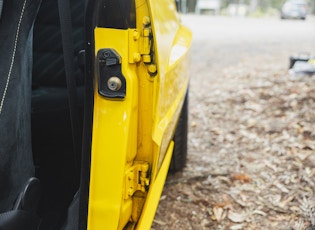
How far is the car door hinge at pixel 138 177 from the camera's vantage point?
1.37 meters

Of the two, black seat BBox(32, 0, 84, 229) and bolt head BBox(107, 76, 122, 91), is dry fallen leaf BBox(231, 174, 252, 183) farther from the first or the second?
bolt head BBox(107, 76, 122, 91)

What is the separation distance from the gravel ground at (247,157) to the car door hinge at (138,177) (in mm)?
1097

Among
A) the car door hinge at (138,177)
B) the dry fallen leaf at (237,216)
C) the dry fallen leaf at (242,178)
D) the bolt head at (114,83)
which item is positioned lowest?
the dry fallen leaf at (237,216)

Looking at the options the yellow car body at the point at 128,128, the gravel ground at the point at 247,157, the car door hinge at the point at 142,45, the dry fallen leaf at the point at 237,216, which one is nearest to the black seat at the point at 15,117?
the yellow car body at the point at 128,128

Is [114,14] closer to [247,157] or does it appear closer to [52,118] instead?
[52,118]

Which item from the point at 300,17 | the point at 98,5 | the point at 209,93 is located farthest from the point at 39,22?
the point at 300,17

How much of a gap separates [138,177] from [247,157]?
217cm

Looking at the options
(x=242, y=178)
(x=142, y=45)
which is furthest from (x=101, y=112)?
(x=242, y=178)

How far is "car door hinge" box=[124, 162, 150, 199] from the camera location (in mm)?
1367

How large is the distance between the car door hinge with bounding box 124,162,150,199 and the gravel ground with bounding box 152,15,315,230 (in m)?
1.10

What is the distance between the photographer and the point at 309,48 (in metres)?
8.98

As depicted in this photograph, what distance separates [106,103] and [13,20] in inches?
16.8

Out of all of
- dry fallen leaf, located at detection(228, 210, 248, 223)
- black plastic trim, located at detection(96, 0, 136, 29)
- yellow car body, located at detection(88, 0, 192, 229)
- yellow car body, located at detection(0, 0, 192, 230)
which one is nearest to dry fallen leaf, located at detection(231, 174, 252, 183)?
dry fallen leaf, located at detection(228, 210, 248, 223)

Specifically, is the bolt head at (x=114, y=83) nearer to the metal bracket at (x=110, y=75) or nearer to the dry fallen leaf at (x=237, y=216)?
the metal bracket at (x=110, y=75)
